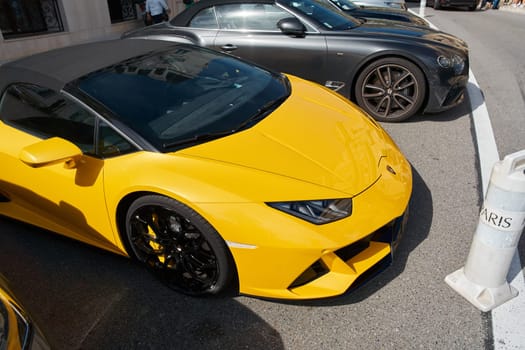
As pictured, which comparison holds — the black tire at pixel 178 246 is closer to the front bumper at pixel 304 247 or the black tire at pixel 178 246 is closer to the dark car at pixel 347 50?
the front bumper at pixel 304 247

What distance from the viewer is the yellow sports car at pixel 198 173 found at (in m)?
1.99

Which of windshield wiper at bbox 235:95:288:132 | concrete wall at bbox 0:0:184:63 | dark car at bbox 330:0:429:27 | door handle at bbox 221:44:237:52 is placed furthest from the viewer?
concrete wall at bbox 0:0:184:63

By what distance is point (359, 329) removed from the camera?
2.07 meters

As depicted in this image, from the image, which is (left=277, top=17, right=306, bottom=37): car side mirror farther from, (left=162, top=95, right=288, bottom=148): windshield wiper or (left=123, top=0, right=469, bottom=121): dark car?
(left=162, top=95, right=288, bottom=148): windshield wiper

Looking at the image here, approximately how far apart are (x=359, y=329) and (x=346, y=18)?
13.8ft

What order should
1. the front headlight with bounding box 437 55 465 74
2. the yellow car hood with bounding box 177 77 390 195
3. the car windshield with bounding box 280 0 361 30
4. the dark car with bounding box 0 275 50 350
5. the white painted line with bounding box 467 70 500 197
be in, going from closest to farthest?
the dark car with bounding box 0 275 50 350 < the yellow car hood with bounding box 177 77 390 195 < the white painted line with bounding box 467 70 500 197 < the front headlight with bounding box 437 55 465 74 < the car windshield with bounding box 280 0 361 30

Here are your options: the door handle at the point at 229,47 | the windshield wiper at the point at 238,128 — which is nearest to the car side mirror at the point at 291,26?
the door handle at the point at 229,47

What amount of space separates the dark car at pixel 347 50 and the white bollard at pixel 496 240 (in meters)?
2.59

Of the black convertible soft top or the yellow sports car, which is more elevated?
the black convertible soft top

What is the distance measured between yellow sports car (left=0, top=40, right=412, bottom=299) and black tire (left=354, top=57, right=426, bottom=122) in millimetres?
1721

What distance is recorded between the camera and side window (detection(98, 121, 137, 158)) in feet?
7.33

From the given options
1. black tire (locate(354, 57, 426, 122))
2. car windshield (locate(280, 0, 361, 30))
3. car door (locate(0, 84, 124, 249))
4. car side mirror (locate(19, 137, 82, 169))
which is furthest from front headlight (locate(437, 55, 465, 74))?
car side mirror (locate(19, 137, 82, 169))

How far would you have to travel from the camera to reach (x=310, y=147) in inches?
93.0

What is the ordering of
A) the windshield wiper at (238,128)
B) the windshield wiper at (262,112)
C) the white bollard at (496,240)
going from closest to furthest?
1. the white bollard at (496,240)
2. the windshield wiper at (238,128)
3. the windshield wiper at (262,112)
